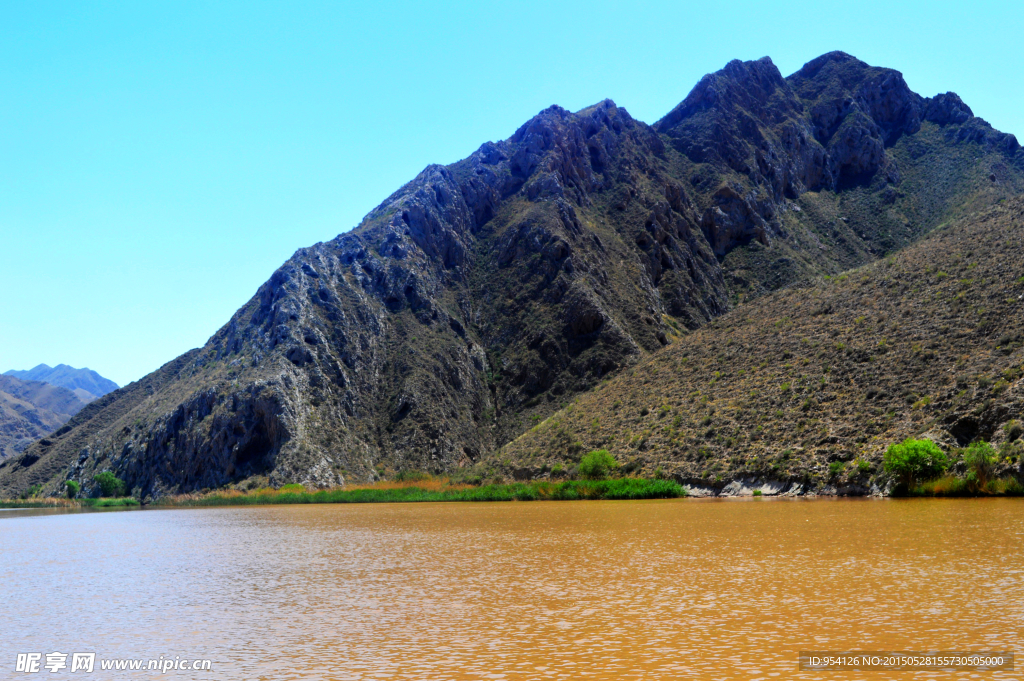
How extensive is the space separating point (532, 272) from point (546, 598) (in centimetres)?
8764

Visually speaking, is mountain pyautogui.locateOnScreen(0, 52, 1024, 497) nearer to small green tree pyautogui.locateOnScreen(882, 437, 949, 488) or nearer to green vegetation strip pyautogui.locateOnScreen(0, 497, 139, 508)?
green vegetation strip pyautogui.locateOnScreen(0, 497, 139, 508)

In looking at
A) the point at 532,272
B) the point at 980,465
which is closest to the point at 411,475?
the point at 532,272

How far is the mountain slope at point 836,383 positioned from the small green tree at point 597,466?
142cm

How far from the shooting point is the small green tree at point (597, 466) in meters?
54.0

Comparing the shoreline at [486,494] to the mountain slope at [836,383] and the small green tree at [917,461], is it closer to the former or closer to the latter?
the small green tree at [917,461]

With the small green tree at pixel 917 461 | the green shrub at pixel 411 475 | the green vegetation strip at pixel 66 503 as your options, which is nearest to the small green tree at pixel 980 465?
the small green tree at pixel 917 461

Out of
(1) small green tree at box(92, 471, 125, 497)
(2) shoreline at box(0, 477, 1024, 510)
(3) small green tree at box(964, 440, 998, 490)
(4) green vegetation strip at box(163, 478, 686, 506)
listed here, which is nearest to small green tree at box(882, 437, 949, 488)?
(2) shoreline at box(0, 477, 1024, 510)

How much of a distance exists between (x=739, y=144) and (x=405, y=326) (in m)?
72.5

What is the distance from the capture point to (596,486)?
51.2m

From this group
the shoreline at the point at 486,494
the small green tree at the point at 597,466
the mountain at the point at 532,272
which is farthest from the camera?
the mountain at the point at 532,272

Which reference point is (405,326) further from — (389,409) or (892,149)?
(892,149)

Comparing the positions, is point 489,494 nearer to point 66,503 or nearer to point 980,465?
point 980,465

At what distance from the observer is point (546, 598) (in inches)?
603

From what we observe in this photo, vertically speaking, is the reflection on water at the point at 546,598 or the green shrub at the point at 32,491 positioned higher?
the reflection on water at the point at 546,598
